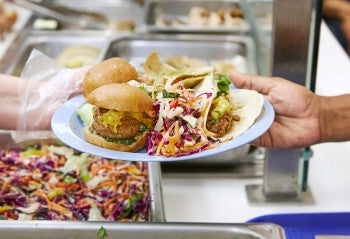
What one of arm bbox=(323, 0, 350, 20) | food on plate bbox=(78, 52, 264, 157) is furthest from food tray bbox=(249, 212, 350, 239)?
arm bbox=(323, 0, 350, 20)

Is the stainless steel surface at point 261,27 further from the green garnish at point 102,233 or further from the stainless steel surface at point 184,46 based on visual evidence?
the green garnish at point 102,233

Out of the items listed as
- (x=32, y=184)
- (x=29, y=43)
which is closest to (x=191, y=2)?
(x=29, y=43)

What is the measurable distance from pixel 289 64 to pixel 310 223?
1.30 ft

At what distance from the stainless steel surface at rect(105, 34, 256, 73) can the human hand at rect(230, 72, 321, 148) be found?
1045mm

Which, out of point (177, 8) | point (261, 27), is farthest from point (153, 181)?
point (177, 8)

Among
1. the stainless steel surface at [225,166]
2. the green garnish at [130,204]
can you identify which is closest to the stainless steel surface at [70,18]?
the stainless steel surface at [225,166]

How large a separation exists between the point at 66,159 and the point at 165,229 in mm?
641

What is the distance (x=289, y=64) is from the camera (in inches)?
57.2

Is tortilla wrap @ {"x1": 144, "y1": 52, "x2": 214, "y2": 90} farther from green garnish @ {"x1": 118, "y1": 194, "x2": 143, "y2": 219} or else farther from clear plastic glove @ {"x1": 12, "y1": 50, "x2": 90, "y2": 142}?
green garnish @ {"x1": 118, "y1": 194, "x2": 143, "y2": 219}

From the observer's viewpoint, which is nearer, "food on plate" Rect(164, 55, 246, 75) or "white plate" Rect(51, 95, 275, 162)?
"white plate" Rect(51, 95, 275, 162)

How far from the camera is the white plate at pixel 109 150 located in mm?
1060

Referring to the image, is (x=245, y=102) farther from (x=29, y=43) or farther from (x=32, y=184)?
(x=29, y=43)

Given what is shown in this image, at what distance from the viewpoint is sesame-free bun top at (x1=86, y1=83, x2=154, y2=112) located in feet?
3.59

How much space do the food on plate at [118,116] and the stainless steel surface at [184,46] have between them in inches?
54.2
